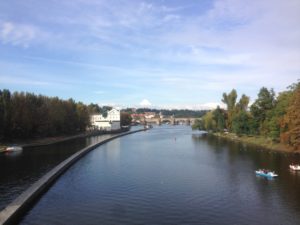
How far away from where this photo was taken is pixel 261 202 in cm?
2731

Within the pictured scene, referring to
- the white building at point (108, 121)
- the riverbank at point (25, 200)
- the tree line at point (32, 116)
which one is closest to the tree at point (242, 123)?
the tree line at point (32, 116)

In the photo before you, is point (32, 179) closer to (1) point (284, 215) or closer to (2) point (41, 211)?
(2) point (41, 211)

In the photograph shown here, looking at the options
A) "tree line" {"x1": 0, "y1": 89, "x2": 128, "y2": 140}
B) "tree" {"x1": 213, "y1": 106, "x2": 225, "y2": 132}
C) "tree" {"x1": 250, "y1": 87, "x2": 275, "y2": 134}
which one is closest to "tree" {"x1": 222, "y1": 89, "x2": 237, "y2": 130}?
"tree" {"x1": 213, "y1": 106, "x2": 225, "y2": 132}

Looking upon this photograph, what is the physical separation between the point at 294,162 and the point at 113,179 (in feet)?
89.4

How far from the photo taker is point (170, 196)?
28.7 m

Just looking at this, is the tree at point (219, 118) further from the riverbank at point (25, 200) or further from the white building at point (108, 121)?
the riverbank at point (25, 200)

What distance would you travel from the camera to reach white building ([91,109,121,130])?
513ft

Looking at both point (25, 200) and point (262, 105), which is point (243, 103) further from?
point (25, 200)

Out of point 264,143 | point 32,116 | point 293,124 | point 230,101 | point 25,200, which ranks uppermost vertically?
point 230,101

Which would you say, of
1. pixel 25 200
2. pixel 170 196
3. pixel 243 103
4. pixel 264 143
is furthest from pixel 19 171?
pixel 243 103

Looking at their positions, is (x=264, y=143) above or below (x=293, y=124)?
below

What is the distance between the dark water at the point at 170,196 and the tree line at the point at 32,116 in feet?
107

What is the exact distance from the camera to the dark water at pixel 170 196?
2317 centimetres

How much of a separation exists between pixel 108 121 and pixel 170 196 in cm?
13391
